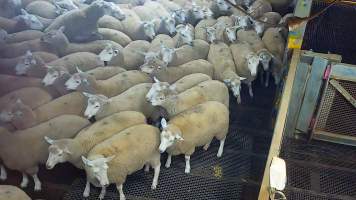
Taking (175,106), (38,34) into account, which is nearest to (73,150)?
(175,106)

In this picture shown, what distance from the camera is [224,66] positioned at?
4.07 meters

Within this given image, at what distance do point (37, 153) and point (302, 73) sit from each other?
92.7 inches

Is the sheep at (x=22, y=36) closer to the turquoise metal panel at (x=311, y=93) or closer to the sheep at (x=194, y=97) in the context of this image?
the sheep at (x=194, y=97)

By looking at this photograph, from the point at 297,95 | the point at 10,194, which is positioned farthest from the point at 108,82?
the point at 297,95

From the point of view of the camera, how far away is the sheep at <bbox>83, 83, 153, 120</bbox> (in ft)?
10.3

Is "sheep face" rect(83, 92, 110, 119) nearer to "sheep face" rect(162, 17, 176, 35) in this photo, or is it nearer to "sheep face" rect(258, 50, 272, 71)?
"sheep face" rect(162, 17, 176, 35)

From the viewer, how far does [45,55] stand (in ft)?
12.6

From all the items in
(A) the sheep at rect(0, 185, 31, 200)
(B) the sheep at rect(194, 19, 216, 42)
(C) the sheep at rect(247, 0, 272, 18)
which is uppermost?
(C) the sheep at rect(247, 0, 272, 18)

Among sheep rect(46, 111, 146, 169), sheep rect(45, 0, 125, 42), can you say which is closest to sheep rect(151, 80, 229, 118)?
sheep rect(46, 111, 146, 169)

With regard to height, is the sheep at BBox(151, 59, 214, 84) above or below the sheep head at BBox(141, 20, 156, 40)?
below

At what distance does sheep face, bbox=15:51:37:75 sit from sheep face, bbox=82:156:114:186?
4.33ft

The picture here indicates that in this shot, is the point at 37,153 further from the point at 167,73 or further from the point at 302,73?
the point at 302,73

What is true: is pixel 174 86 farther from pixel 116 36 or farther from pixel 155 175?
pixel 116 36

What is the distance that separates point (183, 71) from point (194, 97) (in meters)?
0.53
